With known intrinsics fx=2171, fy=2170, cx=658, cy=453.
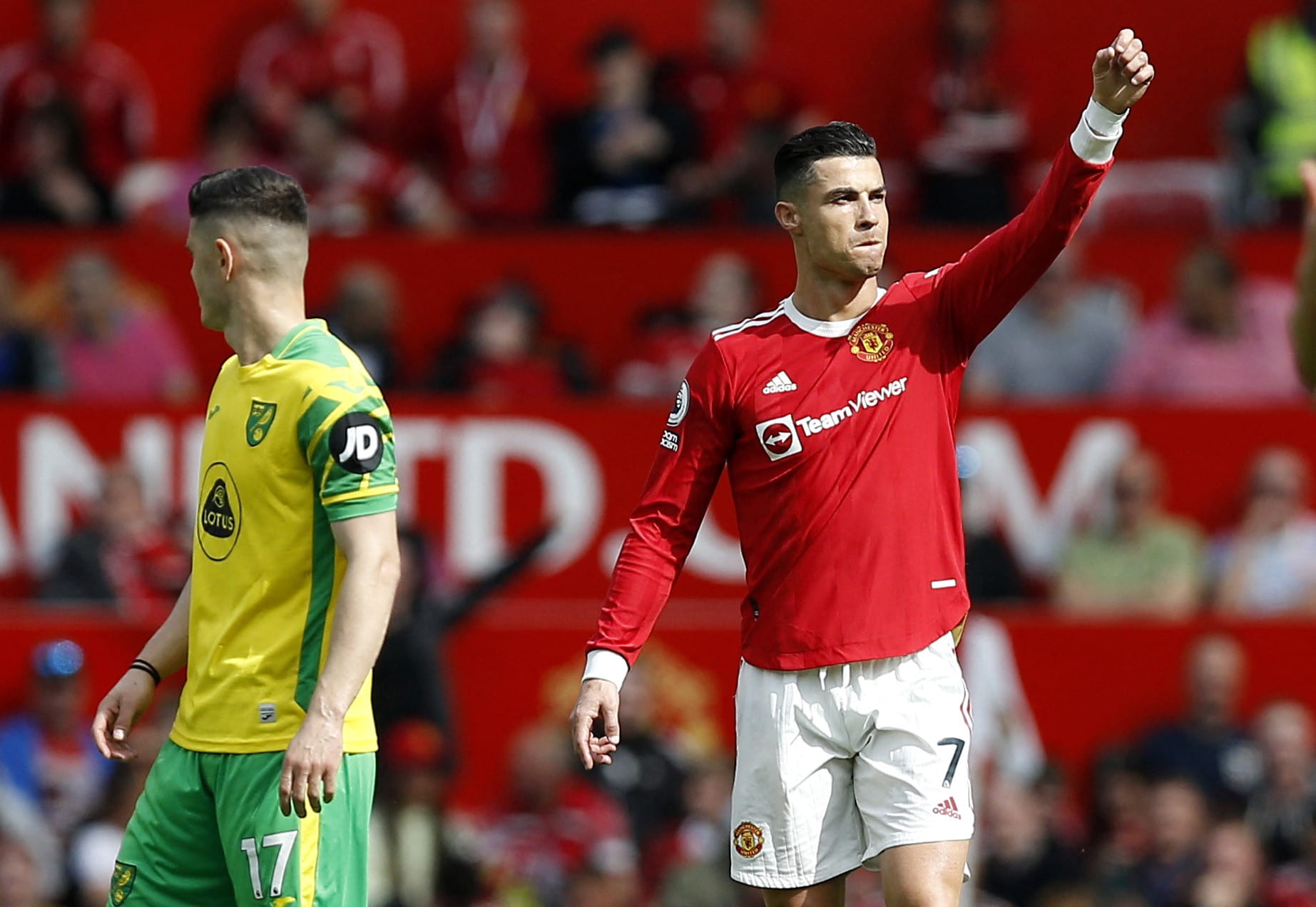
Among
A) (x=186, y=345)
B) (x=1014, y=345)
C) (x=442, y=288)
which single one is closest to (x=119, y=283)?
(x=186, y=345)

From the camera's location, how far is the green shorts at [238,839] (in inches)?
Answer: 202

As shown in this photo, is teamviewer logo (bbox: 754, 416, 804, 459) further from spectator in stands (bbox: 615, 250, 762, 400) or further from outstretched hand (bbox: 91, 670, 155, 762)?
spectator in stands (bbox: 615, 250, 762, 400)

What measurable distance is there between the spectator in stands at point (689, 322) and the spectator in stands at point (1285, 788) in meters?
3.51

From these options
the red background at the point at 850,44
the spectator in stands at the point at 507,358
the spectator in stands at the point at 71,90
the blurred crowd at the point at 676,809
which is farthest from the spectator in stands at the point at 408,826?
the red background at the point at 850,44

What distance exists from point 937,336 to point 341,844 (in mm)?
2009

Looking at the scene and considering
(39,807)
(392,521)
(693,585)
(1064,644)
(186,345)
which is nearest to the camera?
(392,521)

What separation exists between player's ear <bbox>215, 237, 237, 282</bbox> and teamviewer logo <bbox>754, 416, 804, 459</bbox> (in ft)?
4.60

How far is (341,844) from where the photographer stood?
17.1 feet

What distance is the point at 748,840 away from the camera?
5.68 metres

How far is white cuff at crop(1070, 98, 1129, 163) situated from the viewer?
528 cm

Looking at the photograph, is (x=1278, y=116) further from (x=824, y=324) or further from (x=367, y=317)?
(x=824, y=324)

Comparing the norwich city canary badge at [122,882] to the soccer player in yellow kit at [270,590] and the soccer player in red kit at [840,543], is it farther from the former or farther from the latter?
the soccer player in red kit at [840,543]

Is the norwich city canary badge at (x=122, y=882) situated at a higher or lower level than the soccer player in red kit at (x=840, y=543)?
lower

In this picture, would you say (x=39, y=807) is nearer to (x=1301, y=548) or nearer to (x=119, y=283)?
(x=119, y=283)
